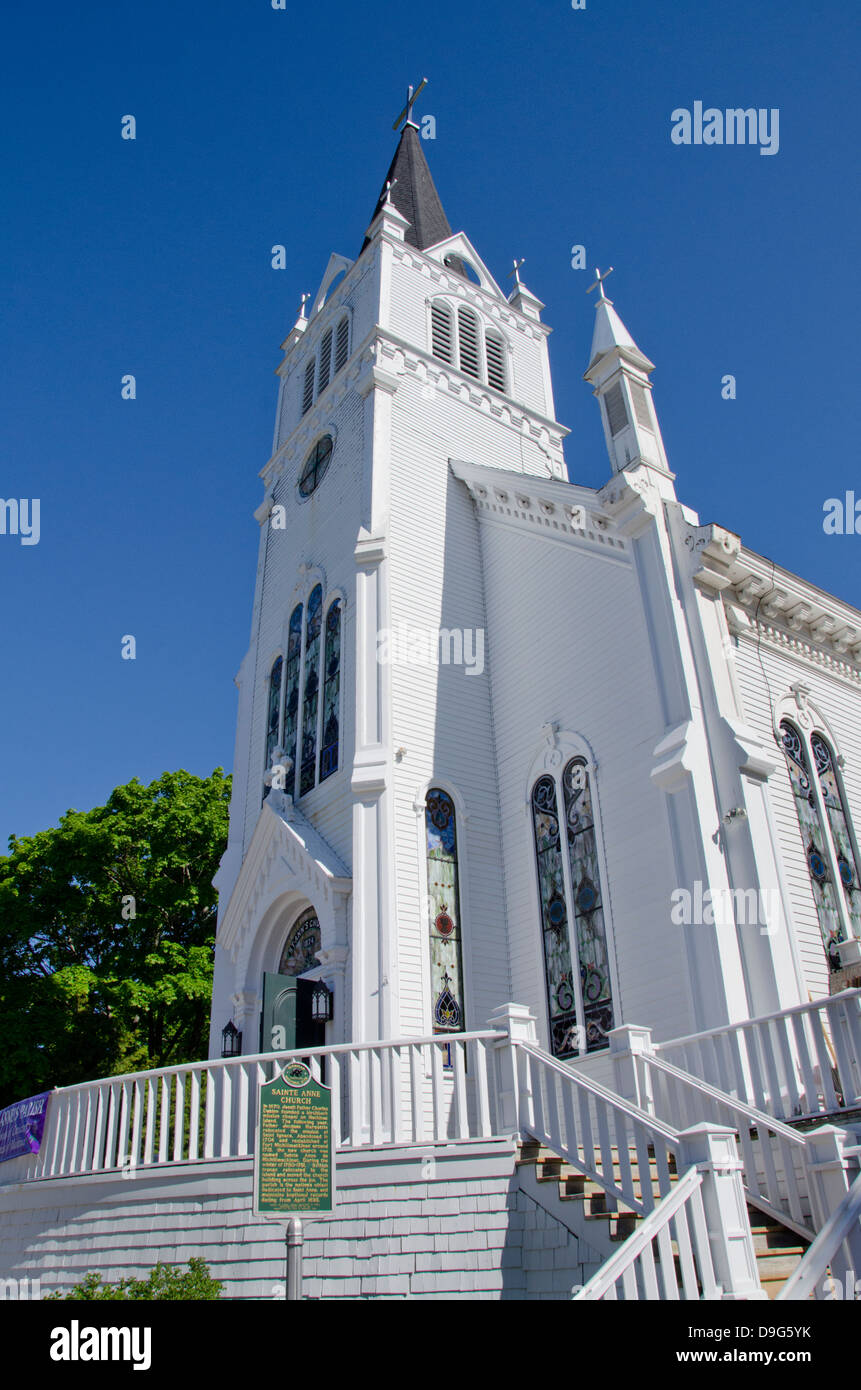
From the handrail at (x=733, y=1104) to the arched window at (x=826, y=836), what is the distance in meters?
4.83

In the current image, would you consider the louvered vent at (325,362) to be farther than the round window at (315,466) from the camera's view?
Yes

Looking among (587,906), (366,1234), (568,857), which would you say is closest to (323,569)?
(568,857)

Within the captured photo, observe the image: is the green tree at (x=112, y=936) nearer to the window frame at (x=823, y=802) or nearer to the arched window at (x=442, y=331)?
the arched window at (x=442, y=331)

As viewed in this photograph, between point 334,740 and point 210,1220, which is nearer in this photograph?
point 210,1220

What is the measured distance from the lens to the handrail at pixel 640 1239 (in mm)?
5129

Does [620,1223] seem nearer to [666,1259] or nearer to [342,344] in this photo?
[666,1259]

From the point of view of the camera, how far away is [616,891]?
13898mm

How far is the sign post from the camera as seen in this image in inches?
303

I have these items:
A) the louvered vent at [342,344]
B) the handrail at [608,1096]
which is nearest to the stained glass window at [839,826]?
the handrail at [608,1096]

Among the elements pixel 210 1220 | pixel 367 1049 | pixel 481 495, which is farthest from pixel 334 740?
pixel 210 1220

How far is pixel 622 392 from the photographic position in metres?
16.0

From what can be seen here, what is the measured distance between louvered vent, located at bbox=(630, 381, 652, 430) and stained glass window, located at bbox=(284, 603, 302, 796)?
341 inches
